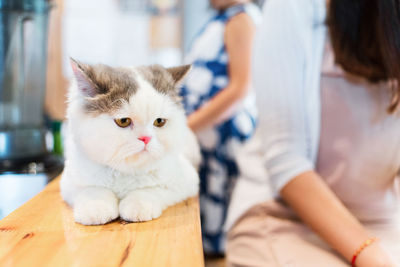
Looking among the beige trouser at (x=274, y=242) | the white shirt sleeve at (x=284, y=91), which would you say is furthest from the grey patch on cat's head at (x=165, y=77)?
the beige trouser at (x=274, y=242)

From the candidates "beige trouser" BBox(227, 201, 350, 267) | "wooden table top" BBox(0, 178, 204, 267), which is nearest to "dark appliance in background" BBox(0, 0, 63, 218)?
"wooden table top" BBox(0, 178, 204, 267)

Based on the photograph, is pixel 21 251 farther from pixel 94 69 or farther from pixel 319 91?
pixel 319 91

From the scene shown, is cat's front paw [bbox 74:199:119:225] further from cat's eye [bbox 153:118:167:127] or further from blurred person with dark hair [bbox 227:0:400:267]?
blurred person with dark hair [bbox 227:0:400:267]

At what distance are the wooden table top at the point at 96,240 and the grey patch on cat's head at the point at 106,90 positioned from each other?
18 cm

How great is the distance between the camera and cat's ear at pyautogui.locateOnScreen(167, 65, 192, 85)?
2.10 feet

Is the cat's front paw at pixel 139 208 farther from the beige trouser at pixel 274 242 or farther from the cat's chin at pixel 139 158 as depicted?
the beige trouser at pixel 274 242

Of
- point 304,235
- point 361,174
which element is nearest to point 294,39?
point 361,174

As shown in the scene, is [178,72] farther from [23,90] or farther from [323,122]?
[23,90]

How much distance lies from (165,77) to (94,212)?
0.82 ft

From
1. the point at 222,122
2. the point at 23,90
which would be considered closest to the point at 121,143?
the point at 23,90

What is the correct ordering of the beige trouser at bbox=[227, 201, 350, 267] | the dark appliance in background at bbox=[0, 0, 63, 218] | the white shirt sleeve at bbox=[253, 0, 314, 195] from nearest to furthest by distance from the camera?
the beige trouser at bbox=[227, 201, 350, 267]
the white shirt sleeve at bbox=[253, 0, 314, 195]
the dark appliance in background at bbox=[0, 0, 63, 218]

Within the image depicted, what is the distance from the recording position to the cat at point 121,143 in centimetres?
54

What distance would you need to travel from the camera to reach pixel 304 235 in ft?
2.70

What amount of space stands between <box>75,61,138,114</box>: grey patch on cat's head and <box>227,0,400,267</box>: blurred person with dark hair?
16.6 inches
